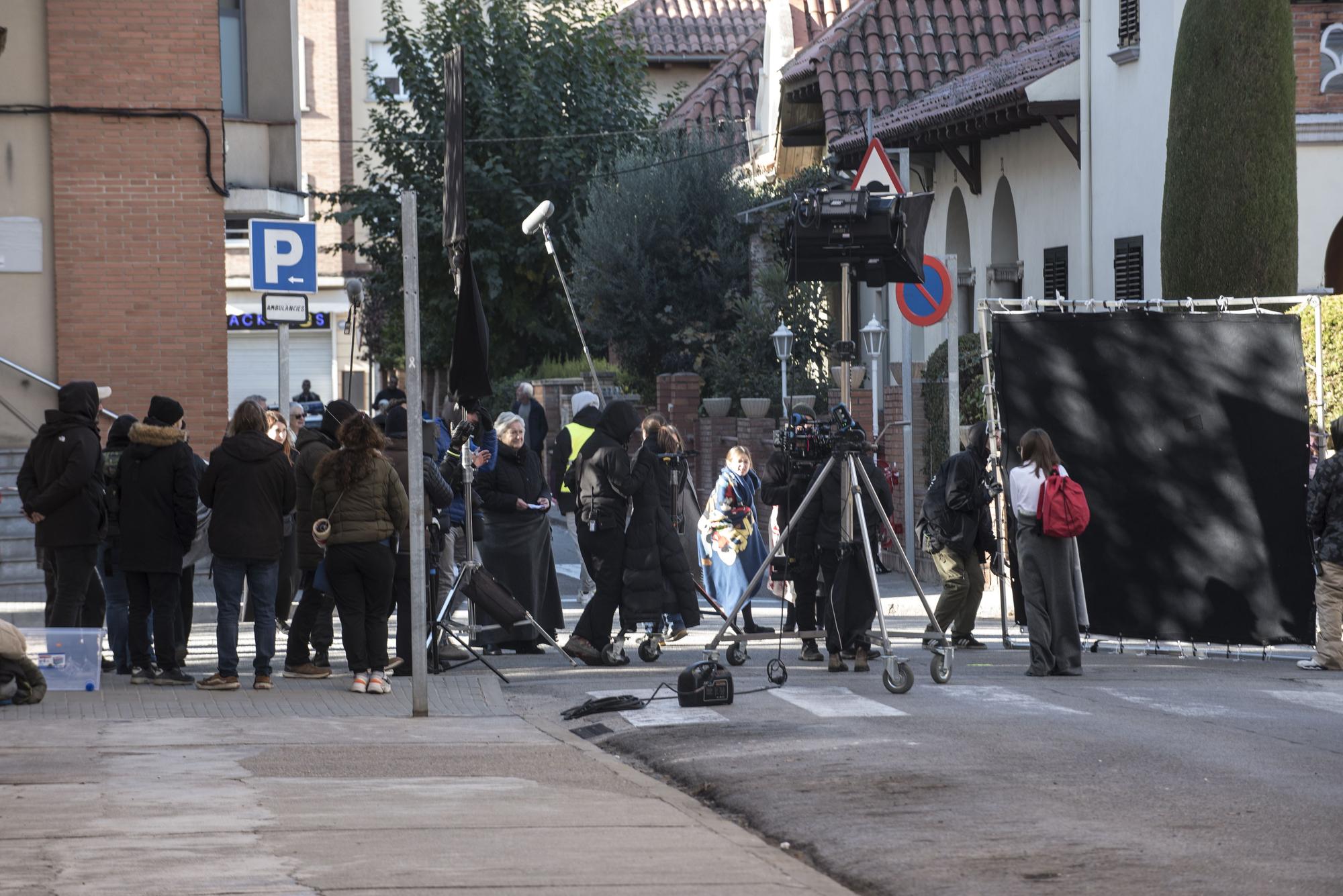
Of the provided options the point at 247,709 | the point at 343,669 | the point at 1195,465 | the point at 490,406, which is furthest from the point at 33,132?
the point at 490,406

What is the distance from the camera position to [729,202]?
32.5m

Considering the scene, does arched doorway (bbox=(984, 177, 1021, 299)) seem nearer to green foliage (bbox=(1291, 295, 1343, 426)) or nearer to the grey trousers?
green foliage (bbox=(1291, 295, 1343, 426))

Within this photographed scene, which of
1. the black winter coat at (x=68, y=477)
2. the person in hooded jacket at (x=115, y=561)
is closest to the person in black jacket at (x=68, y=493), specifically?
the black winter coat at (x=68, y=477)

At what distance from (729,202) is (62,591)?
69.3 feet

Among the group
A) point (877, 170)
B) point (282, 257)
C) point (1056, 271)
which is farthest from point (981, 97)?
point (282, 257)

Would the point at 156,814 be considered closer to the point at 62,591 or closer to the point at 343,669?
the point at 62,591

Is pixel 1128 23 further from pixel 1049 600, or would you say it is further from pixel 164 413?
pixel 164 413

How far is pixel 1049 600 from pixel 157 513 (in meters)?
5.70

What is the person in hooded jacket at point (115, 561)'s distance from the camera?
41.7 ft

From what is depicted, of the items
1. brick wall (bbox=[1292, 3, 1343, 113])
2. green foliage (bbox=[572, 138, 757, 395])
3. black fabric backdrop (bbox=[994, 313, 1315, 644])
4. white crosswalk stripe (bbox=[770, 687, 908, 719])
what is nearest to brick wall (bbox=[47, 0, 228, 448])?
black fabric backdrop (bbox=[994, 313, 1315, 644])

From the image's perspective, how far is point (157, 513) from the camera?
40.7 ft

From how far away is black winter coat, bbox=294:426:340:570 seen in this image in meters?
13.3

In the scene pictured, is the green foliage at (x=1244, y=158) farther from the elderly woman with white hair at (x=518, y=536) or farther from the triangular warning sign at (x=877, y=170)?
the elderly woman with white hair at (x=518, y=536)

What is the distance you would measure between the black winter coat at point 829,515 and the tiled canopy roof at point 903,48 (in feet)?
59.7
